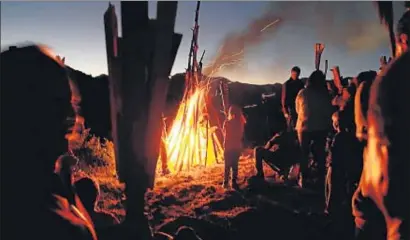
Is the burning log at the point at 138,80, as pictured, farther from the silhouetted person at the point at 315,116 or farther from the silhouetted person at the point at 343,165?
the silhouetted person at the point at 315,116

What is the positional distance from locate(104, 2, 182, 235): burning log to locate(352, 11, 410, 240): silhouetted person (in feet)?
3.82

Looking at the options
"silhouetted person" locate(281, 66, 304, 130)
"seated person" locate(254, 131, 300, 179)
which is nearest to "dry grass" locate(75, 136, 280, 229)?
"seated person" locate(254, 131, 300, 179)

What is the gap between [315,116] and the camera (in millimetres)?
8984

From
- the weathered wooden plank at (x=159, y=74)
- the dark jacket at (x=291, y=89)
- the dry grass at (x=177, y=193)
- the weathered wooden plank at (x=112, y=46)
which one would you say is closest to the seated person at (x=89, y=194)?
the weathered wooden plank at (x=159, y=74)

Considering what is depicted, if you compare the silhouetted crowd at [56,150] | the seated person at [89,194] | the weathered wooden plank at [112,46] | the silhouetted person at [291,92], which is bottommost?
the seated person at [89,194]

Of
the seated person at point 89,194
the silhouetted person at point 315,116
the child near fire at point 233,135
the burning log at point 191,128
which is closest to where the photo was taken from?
the seated person at point 89,194

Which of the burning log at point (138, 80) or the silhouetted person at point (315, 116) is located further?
the silhouetted person at point (315, 116)

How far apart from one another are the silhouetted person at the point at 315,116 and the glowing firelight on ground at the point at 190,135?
149 inches

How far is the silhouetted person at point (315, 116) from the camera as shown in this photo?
8.96 m

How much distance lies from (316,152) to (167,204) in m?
3.39

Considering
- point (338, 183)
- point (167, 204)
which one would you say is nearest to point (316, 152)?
point (338, 183)

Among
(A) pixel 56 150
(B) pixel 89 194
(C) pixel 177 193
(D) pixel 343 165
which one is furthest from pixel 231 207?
(A) pixel 56 150

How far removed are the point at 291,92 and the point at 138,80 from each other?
8.67 meters

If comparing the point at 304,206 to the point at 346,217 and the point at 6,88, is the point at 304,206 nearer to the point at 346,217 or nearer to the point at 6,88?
the point at 346,217
